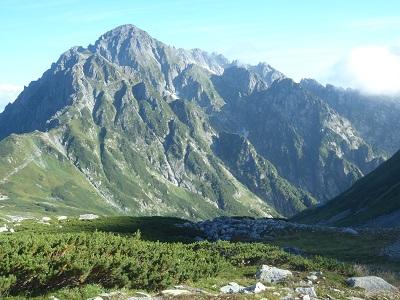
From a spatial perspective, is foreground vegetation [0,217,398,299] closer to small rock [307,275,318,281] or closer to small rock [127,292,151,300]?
small rock [307,275,318,281]

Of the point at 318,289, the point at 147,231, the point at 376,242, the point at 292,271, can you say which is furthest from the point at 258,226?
the point at 318,289

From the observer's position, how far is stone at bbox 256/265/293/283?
30977 millimetres

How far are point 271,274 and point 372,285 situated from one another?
20.2 ft

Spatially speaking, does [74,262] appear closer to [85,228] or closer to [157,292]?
[157,292]

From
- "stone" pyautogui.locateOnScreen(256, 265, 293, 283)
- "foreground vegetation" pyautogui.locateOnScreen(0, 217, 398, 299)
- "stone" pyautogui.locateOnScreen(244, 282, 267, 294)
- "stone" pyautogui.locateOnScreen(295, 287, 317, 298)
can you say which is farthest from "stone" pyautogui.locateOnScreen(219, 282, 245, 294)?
"stone" pyautogui.locateOnScreen(256, 265, 293, 283)

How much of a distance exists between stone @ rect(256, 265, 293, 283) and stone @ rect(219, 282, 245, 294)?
11.5 ft

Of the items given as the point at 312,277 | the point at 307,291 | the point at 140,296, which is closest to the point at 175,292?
the point at 140,296

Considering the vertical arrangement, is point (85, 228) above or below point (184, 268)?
below

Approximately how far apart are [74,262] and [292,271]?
1602cm

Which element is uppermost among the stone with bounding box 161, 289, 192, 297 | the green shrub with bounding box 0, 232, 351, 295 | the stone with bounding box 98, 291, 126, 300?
the green shrub with bounding box 0, 232, 351, 295

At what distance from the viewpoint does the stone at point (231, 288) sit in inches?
1042

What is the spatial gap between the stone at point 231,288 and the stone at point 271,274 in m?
3.51

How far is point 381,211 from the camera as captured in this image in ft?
526

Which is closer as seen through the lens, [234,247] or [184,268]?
[184,268]
